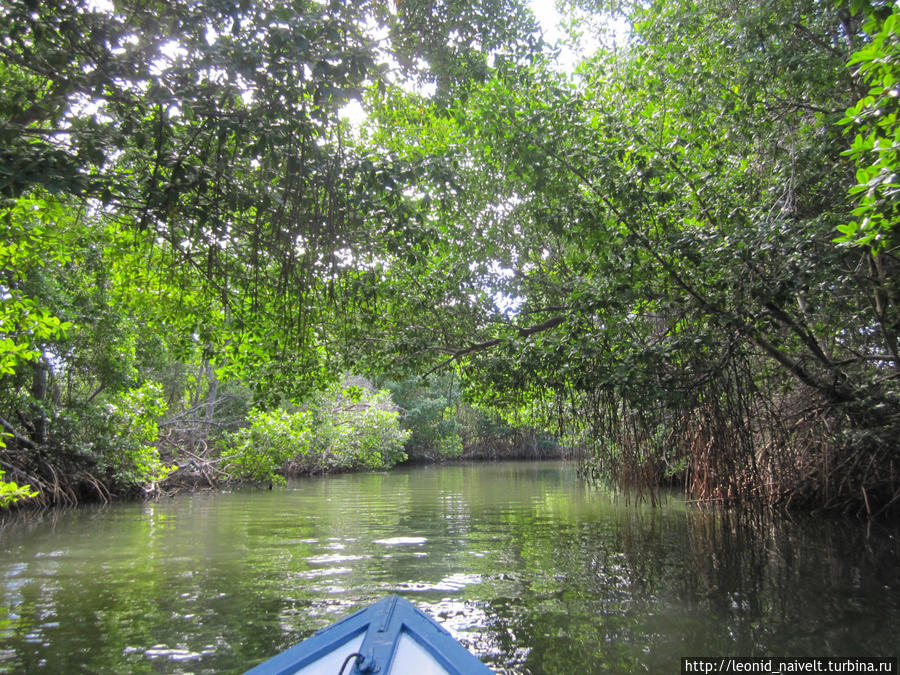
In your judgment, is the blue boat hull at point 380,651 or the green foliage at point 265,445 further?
the green foliage at point 265,445

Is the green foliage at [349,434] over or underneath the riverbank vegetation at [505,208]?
underneath

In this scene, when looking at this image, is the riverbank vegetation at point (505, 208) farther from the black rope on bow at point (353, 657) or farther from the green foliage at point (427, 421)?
the green foliage at point (427, 421)

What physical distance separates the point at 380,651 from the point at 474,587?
8.36 feet

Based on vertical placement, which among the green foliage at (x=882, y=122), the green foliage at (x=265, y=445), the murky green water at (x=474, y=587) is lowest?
the murky green water at (x=474, y=587)

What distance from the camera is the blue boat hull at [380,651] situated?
8.37 ft

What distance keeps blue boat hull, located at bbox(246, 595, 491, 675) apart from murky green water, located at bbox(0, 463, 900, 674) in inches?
35.0

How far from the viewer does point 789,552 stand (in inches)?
239

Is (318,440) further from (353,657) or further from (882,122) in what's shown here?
(882,122)

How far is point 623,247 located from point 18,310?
665cm

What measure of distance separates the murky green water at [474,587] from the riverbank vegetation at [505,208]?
1100mm

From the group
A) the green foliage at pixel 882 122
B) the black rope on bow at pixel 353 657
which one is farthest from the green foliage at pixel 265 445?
the green foliage at pixel 882 122

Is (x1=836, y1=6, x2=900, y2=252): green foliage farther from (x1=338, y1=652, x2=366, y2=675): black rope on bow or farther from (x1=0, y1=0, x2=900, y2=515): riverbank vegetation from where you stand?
(x1=338, y1=652, x2=366, y2=675): black rope on bow

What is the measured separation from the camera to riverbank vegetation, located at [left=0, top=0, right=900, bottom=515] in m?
3.38

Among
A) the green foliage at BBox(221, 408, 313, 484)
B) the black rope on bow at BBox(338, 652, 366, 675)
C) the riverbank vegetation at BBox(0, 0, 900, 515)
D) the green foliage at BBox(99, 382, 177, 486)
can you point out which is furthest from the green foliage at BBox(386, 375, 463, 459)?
the black rope on bow at BBox(338, 652, 366, 675)
